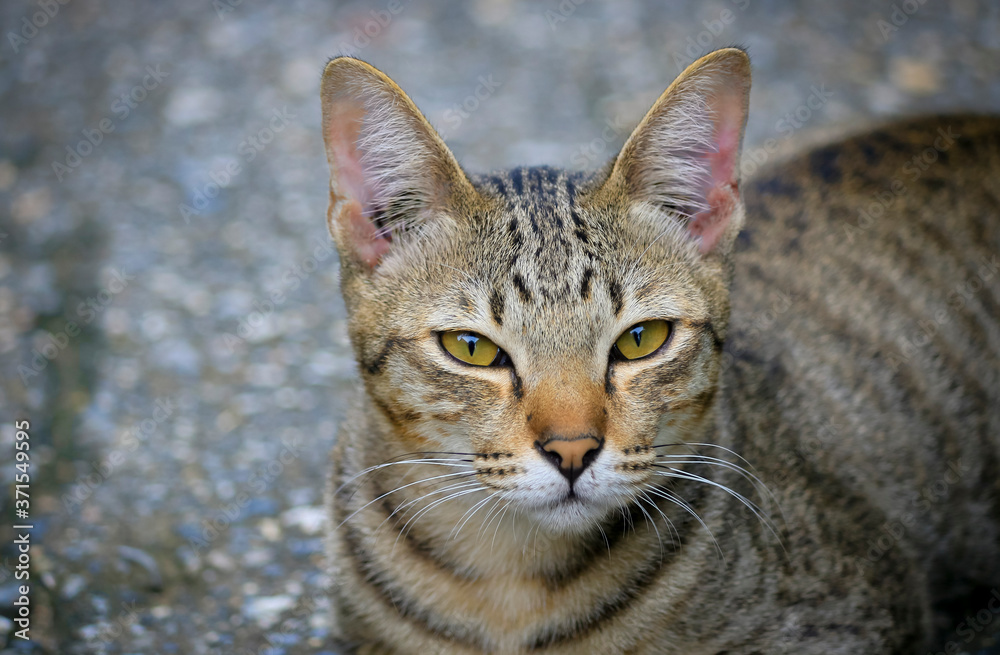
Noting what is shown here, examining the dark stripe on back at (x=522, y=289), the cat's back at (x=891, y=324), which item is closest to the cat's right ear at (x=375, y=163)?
the dark stripe on back at (x=522, y=289)

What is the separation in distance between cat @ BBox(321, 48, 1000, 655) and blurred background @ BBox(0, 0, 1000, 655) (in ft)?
3.16

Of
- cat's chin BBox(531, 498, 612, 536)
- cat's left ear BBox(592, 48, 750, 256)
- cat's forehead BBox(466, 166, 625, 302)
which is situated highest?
cat's left ear BBox(592, 48, 750, 256)

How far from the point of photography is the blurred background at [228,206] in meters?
3.73

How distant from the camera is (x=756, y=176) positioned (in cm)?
407

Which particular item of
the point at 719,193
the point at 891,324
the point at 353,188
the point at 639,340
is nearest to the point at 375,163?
the point at 353,188

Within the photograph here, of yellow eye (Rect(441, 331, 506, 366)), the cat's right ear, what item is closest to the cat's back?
yellow eye (Rect(441, 331, 506, 366))

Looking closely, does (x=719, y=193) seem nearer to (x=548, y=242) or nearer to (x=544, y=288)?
(x=548, y=242)

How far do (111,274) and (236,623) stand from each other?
2.62 meters

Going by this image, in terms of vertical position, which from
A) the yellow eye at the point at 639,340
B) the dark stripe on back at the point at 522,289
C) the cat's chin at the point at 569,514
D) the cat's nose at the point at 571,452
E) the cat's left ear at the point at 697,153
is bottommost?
the cat's chin at the point at 569,514

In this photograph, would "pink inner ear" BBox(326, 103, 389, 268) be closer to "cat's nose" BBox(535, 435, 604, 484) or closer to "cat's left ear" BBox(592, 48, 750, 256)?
"cat's left ear" BBox(592, 48, 750, 256)

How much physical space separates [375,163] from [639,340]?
3.00ft

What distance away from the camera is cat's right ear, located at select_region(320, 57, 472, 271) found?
2570 mm

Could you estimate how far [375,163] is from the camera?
8.82 ft

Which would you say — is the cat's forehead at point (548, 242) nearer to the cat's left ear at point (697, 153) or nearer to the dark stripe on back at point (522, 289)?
the dark stripe on back at point (522, 289)
